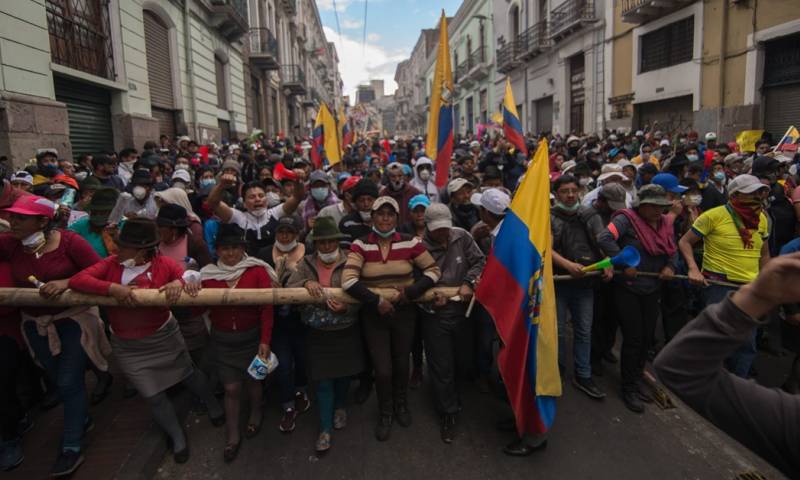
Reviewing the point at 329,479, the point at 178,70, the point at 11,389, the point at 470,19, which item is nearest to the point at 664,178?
the point at 329,479

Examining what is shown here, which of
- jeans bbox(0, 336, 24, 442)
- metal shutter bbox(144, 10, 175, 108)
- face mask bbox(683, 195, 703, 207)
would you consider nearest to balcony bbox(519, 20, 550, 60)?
metal shutter bbox(144, 10, 175, 108)

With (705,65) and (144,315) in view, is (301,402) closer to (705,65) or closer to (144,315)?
(144,315)

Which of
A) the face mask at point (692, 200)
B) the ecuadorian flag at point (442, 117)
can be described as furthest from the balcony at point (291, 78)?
the face mask at point (692, 200)

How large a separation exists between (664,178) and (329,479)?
4.31 meters

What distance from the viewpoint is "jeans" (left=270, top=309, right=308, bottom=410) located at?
3.75 m

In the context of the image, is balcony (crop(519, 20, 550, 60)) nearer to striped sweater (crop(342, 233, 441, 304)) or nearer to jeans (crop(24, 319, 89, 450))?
striped sweater (crop(342, 233, 441, 304))

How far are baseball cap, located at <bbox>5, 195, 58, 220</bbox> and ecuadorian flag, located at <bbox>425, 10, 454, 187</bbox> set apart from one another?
4.64m

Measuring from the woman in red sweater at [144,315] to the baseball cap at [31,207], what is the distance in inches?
16.8

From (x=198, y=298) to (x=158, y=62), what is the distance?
485 inches

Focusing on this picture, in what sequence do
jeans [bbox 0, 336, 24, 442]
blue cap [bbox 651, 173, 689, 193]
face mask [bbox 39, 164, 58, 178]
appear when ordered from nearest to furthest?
jeans [bbox 0, 336, 24, 442] < blue cap [bbox 651, 173, 689, 193] < face mask [bbox 39, 164, 58, 178]

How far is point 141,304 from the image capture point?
118 inches

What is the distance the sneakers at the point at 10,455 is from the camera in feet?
10.5

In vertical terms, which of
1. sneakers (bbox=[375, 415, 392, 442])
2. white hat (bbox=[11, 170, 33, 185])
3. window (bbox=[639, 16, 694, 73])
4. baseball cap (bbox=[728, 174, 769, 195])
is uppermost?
window (bbox=[639, 16, 694, 73])

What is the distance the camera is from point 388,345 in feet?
11.7
